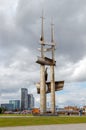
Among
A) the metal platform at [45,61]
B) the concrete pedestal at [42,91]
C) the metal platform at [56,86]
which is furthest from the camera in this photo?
the metal platform at [56,86]

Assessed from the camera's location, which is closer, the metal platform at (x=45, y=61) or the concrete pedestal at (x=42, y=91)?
the metal platform at (x=45, y=61)

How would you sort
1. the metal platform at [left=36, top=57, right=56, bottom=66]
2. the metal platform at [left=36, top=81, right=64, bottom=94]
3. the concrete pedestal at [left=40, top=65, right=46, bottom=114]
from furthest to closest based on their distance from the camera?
the metal platform at [left=36, top=81, right=64, bottom=94], the concrete pedestal at [left=40, top=65, right=46, bottom=114], the metal platform at [left=36, top=57, right=56, bottom=66]

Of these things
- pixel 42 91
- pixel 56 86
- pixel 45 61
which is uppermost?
pixel 45 61

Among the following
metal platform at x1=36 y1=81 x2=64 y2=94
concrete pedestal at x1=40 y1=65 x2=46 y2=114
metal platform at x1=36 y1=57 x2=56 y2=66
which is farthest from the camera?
metal platform at x1=36 y1=81 x2=64 y2=94

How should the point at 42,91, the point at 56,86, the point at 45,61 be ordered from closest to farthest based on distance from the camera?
the point at 45,61, the point at 42,91, the point at 56,86

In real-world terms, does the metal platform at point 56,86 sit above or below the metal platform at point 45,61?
below

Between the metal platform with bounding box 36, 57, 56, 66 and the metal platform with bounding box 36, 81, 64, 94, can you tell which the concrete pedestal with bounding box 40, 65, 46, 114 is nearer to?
the metal platform with bounding box 36, 57, 56, 66

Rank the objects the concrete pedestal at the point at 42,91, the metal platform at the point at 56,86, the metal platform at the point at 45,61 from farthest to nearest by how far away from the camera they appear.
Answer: the metal platform at the point at 56,86 → the concrete pedestal at the point at 42,91 → the metal platform at the point at 45,61

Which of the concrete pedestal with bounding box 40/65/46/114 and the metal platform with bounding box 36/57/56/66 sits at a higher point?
the metal platform with bounding box 36/57/56/66

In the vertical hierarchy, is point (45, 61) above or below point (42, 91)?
above

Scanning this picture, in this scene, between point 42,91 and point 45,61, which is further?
point 42,91

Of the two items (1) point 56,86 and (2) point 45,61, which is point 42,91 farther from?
(2) point 45,61

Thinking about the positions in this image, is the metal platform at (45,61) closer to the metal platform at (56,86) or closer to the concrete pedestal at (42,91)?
the concrete pedestal at (42,91)

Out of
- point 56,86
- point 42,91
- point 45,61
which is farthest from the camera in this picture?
point 56,86
